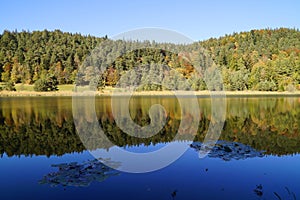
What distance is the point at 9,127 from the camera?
63.6 ft

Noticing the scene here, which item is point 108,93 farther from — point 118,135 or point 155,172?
point 155,172

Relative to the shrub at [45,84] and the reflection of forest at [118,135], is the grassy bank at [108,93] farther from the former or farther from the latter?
the reflection of forest at [118,135]

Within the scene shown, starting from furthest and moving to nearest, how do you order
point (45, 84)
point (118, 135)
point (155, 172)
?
point (45, 84)
point (118, 135)
point (155, 172)

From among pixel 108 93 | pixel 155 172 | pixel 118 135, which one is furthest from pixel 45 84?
pixel 155 172

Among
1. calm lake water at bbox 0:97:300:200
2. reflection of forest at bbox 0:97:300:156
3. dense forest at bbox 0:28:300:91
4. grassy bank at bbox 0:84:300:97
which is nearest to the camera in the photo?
calm lake water at bbox 0:97:300:200

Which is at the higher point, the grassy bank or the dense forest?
the dense forest

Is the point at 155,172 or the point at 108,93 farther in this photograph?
the point at 108,93

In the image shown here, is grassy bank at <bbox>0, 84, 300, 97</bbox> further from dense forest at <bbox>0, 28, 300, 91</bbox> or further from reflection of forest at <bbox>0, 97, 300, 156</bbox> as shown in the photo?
reflection of forest at <bbox>0, 97, 300, 156</bbox>

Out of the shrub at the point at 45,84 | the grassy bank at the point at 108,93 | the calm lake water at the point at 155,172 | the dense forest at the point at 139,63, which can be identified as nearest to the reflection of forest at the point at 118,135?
the calm lake water at the point at 155,172

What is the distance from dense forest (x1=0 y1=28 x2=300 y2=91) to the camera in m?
77.4

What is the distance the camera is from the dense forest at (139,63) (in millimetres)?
77375

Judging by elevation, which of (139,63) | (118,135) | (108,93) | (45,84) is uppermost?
(139,63)

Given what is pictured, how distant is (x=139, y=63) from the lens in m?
93.1

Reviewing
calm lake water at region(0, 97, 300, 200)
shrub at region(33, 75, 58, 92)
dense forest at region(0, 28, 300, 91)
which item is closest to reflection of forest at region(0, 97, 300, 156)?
calm lake water at region(0, 97, 300, 200)
